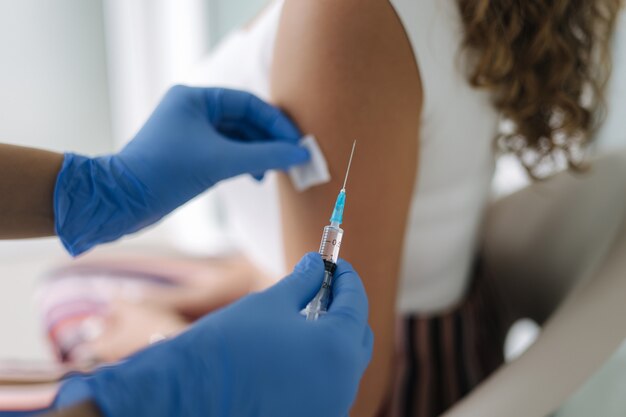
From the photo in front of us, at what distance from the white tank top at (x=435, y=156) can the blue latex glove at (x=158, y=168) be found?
0.13 metres

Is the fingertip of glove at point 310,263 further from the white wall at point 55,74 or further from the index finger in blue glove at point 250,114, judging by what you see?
the white wall at point 55,74

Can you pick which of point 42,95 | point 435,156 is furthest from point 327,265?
point 42,95

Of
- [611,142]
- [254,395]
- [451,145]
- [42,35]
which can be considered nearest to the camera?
[254,395]

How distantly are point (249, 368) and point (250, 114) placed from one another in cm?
37

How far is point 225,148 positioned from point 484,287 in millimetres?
556

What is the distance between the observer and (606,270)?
0.70 metres

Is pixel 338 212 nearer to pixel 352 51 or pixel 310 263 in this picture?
pixel 310 263

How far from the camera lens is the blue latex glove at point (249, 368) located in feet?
1.27

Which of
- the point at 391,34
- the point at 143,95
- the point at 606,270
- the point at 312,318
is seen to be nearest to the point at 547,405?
the point at 606,270

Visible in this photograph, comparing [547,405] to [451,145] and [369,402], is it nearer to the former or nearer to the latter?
[369,402]

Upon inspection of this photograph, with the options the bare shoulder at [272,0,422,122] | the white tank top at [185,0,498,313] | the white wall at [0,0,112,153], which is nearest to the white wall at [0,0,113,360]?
the white wall at [0,0,112,153]

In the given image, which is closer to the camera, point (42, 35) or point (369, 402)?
point (369, 402)

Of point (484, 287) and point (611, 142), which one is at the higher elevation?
point (611, 142)

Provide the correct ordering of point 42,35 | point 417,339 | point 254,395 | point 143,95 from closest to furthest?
point 254,395 → point 417,339 → point 42,35 → point 143,95
